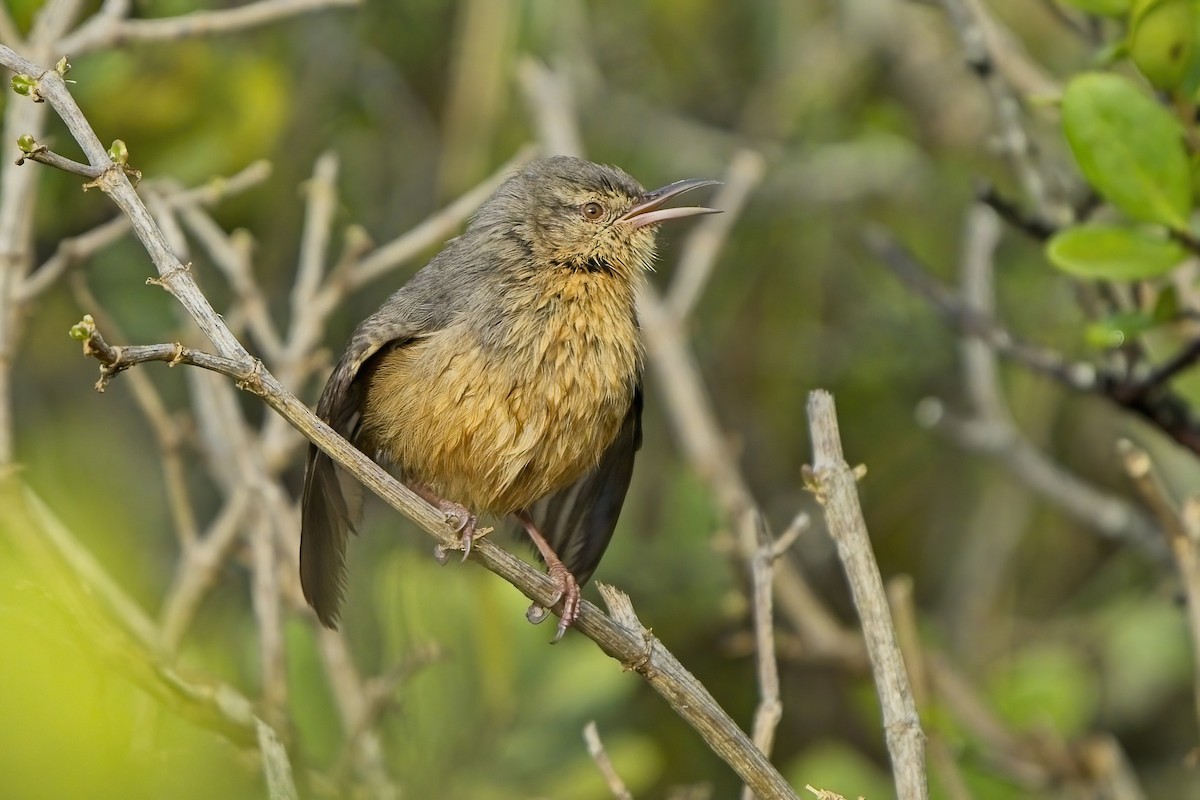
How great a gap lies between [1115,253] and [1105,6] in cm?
65

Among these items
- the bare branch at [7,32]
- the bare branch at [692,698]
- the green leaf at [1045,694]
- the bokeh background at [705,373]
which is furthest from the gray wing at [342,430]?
the green leaf at [1045,694]

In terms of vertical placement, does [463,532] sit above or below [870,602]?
above

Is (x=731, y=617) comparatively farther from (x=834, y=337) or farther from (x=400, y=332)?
(x=400, y=332)

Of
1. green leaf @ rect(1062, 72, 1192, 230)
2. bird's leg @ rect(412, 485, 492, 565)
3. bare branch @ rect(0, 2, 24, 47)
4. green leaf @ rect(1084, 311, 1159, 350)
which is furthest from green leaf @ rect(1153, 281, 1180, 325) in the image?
bare branch @ rect(0, 2, 24, 47)

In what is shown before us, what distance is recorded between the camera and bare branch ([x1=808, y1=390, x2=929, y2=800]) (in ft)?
9.34

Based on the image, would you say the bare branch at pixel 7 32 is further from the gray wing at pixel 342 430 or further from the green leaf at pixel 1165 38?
the green leaf at pixel 1165 38

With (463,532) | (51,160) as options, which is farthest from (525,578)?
(51,160)

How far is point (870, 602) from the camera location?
295cm

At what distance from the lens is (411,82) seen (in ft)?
23.8

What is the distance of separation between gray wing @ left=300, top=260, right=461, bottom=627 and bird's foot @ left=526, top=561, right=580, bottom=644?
554 millimetres

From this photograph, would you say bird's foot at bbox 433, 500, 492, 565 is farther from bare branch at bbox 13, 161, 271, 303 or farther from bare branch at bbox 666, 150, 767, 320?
bare branch at bbox 666, 150, 767, 320

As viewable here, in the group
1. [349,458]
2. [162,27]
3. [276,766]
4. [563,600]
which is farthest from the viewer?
[162,27]

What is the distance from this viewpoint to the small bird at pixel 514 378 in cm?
394

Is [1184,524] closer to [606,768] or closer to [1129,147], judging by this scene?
[1129,147]
